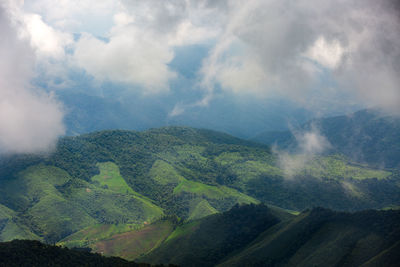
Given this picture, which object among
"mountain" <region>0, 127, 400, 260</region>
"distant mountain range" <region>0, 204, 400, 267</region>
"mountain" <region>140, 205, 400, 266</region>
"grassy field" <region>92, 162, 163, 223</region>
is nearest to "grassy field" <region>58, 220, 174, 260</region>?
"mountain" <region>0, 127, 400, 260</region>

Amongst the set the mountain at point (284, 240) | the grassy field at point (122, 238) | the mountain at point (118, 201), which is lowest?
the mountain at point (284, 240)

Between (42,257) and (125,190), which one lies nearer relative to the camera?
(42,257)

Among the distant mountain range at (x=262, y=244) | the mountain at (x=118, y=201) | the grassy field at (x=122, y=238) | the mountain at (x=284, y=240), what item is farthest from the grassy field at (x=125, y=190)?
the mountain at (x=284, y=240)

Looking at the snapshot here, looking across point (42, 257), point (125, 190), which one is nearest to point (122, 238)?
point (125, 190)

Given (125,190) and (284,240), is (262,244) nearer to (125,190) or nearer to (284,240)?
(284,240)

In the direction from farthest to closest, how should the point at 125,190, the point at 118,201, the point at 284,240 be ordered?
the point at 125,190 < the point at 118,201 < the point at 284,240

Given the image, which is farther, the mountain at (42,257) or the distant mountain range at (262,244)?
the distant mountain range at (262,244)

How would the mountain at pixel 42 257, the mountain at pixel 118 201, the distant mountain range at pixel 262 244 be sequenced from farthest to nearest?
the mountain at pixel 118 201 < the distant mountain range at pixel 262 244 < the mountain at pixel 42 257

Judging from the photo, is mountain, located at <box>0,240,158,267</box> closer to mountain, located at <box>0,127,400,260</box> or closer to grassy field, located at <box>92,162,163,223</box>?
mountain, located at <box>0,127,400,260</box>

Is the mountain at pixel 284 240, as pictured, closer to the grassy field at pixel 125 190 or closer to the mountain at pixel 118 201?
the mountain at pixel 118 201
